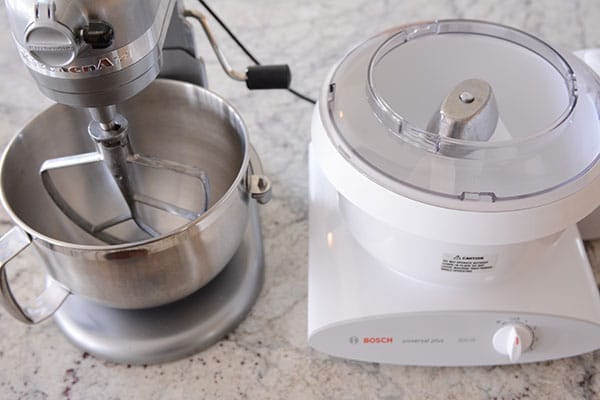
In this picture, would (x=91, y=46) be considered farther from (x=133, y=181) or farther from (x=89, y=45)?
(x=133, y=181)

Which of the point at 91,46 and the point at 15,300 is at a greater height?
the point at 91,46

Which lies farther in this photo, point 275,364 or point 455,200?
point 275,364

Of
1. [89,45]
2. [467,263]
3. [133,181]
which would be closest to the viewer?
[89,45]

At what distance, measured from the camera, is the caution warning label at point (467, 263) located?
0.55 m

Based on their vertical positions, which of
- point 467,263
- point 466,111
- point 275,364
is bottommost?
point 275,364

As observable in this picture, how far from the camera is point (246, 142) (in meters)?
0.62

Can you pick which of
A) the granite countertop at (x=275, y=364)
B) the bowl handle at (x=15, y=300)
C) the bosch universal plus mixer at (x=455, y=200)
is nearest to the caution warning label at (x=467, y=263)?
the bosch universal plus mixer at (x=455, y=200)

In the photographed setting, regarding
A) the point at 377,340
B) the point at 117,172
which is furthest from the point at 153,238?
the point at 377,340

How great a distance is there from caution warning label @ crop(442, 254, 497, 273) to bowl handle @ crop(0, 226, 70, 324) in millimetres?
334

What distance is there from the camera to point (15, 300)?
0.58 metres

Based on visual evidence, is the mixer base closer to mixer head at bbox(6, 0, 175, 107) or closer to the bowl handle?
the bowl handle

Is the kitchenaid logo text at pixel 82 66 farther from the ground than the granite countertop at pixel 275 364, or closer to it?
farther from the ground

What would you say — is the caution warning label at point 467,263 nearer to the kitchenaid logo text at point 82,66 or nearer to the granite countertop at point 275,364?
the granite countertop at point 275,364

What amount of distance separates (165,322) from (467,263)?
0.92 feet
